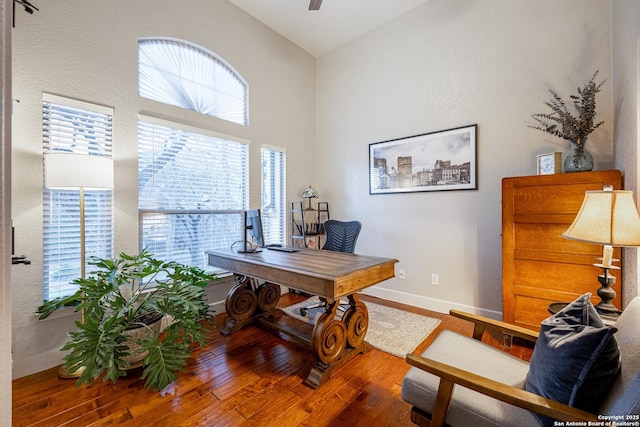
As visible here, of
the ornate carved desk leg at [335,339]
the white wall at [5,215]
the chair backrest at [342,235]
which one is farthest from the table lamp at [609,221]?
the white wall at [5,215]

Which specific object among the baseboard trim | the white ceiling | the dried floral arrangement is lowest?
the baseboard trim

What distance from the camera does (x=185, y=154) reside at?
2.85 meters

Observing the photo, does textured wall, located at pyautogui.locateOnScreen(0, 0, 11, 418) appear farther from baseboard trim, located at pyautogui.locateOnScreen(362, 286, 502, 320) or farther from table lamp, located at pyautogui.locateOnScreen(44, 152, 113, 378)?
baseboard trim, located at pyautogui.locateOnScreen(362, 286, 502, 320)

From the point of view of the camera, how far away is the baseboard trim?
280 centimetres

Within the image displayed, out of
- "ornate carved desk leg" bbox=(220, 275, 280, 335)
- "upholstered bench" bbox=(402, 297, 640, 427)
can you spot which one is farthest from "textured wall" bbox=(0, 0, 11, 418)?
"ornate carved desk leg" bbox=(220, 275, 280, 335)

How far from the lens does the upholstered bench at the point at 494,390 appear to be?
83cm

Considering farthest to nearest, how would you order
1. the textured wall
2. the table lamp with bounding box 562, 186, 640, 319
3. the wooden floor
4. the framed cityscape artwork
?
the framed cityscape artwork → the wooden floor → the table lamp with bounding box 562, 186, 640, 319 → the textured wall

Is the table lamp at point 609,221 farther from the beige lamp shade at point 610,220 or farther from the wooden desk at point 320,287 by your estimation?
the wooden desk at point 320,287

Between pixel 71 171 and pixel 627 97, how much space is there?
3857 mm

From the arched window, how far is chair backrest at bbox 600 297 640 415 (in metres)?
3.57

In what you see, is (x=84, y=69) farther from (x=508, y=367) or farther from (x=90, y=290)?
(x=508, y=367)

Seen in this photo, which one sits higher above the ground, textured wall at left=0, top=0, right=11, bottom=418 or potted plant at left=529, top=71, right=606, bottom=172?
potted plant at left=529, top=71, right=606, bottom=172

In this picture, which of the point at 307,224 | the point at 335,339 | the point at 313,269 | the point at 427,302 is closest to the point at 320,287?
the point at 313,269

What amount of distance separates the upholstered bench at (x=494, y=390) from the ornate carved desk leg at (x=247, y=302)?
186 centimetres
